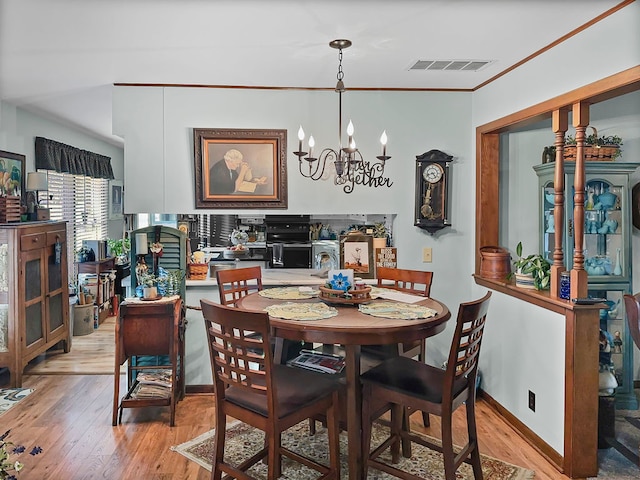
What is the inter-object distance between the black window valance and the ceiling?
1.68 metres

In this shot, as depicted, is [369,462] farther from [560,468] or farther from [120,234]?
[120,234]

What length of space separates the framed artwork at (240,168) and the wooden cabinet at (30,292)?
157 cm

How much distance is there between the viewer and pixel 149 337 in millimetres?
3551

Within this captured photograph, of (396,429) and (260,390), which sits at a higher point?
(260,390)

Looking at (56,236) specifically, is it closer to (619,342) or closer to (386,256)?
(386,256)

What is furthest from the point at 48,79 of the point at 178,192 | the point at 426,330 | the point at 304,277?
the point at 426,330

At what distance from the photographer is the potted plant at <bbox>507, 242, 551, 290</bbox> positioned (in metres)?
3.22

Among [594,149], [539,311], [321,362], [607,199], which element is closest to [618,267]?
[607,199]

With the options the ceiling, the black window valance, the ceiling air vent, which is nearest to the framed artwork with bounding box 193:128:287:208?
the ceiling

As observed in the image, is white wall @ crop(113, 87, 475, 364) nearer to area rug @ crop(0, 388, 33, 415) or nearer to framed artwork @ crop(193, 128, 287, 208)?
framed artwork @ crop(193, 128, 287, 208)

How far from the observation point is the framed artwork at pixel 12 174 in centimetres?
491

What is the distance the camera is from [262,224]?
4.60 m

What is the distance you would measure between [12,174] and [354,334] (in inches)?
170

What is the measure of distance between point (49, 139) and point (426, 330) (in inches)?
202
